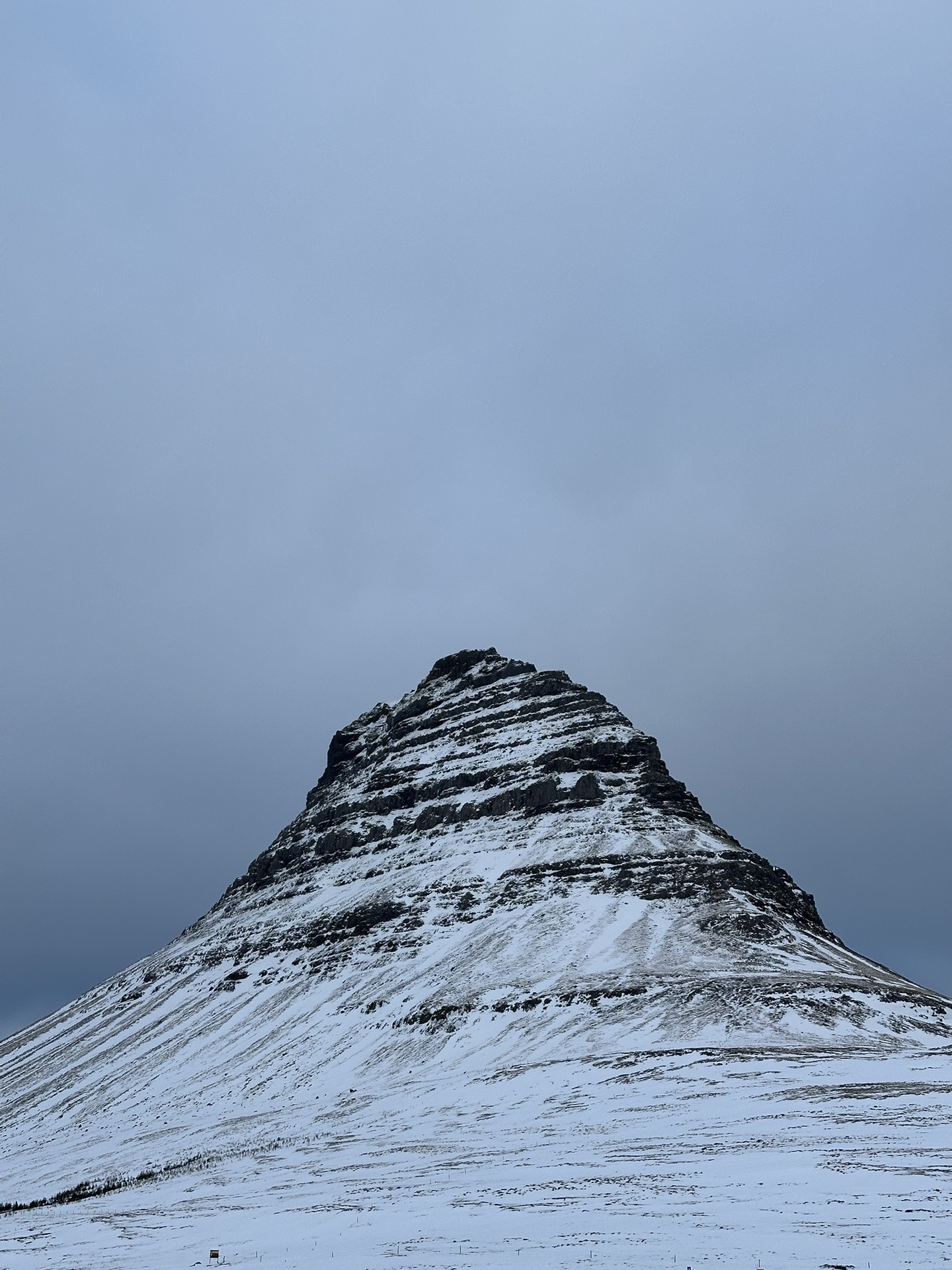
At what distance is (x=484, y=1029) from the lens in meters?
70.8

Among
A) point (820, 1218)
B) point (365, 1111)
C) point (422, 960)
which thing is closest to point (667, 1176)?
point (820, 1218)

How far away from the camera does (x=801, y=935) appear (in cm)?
8344

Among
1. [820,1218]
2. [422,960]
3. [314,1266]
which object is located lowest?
[314,1266]

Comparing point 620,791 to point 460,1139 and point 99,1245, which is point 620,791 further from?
point 99,1245

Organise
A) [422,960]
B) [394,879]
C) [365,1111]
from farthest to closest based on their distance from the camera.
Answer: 1. [394,879]
2. [422,960]
3. [365,1111]

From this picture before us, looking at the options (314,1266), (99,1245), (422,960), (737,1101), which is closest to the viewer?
(314,1266)

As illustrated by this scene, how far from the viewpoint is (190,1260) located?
875 inches

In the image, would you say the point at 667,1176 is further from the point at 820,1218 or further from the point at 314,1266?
the point at 314,1266

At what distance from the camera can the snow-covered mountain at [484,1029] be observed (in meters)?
29.6

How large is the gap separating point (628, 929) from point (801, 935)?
14.6 metres

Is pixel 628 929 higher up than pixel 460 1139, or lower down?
higher up

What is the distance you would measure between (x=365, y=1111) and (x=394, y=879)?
173 ft

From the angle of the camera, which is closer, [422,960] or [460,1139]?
[460,1139]

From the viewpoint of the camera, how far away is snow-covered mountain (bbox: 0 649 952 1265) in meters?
29.6
